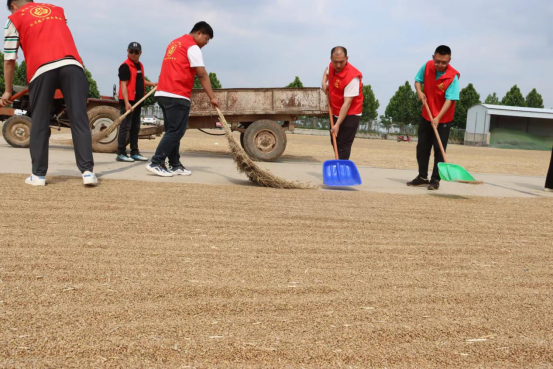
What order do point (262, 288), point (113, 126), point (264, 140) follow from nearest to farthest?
1. point (262, 288)
2. point (113, 126)
3. point (264, 140)

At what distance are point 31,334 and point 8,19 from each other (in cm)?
407

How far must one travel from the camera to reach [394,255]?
332cm

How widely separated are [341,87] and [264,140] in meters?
3.44

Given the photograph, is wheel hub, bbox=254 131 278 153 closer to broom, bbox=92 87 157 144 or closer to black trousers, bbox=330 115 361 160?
broom, bbox=92 87 157 144

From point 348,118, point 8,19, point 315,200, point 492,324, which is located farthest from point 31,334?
point 348,118

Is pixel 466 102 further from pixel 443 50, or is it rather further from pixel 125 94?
pixel 125 94

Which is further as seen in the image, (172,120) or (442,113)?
(442,113)

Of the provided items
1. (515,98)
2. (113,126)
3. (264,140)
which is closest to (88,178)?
(113,126)

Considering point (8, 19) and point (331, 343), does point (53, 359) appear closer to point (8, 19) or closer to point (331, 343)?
point (331, 343)

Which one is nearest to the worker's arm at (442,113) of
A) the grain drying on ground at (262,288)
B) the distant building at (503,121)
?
the grain drying on ground at (262,288)

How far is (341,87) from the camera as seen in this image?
6598 mm

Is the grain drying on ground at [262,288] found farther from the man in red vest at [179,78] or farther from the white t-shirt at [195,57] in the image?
the white t-shirt at [195,57]

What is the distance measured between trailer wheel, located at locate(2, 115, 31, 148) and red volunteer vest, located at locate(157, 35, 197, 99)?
4.63 meters

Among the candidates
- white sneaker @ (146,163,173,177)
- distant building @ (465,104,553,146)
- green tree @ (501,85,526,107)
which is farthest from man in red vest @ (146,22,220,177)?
green tree @ (501,85,526,107)
